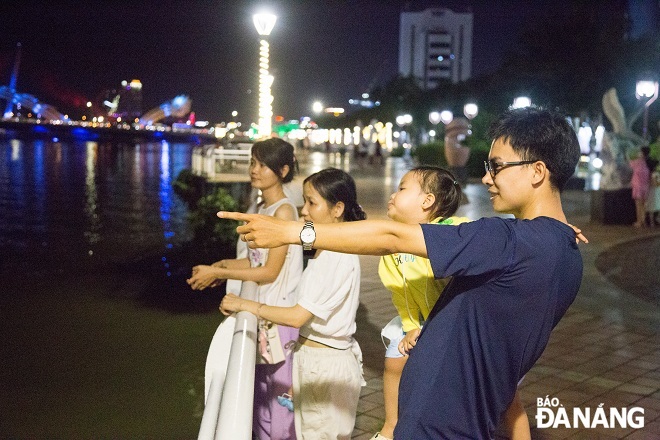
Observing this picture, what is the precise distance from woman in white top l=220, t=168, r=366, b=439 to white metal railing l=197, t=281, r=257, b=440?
2.73 ft

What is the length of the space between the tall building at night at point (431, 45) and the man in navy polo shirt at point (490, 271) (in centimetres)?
16010

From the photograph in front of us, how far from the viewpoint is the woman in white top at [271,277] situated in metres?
3.64

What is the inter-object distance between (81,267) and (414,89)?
6551cm

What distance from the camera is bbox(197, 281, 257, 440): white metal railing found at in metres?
1.87

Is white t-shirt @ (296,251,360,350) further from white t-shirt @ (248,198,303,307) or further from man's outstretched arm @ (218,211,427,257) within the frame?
man's outstretched arm @ (218,211,427,257)

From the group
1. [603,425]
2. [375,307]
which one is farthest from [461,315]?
[375,307]

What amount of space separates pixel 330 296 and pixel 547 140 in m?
1.32

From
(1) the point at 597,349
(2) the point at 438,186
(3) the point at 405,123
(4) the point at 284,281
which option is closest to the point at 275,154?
(4) the point at 284,281

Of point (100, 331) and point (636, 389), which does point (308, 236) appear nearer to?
point (636, 389)

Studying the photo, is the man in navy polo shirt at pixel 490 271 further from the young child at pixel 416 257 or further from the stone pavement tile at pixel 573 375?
the stone pavement tile at pixel 573 375

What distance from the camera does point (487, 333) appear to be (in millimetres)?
2055

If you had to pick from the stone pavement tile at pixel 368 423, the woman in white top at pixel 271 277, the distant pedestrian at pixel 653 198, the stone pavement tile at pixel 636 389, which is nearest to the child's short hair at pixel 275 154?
the woman in white top at pixel 271 277

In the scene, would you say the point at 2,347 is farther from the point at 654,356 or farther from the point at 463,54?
the point at 463,54

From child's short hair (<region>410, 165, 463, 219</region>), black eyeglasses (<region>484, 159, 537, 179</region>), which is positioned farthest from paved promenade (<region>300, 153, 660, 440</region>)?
black eyeglasses (<region>484, 159, 537, 179</region>)
